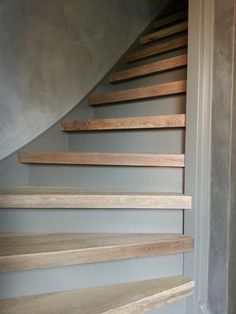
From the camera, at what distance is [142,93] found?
182 centimetres

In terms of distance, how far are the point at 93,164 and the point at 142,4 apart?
1.65 metres

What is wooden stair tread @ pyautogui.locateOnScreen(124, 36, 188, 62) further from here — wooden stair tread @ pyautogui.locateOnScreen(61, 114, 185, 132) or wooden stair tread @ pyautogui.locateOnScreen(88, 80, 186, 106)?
wooden stair tread @ pyautogui.locateOnScreen(61, 114, 185, 132)

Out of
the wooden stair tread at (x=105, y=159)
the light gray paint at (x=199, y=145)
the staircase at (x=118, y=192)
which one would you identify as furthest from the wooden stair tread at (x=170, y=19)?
the wooden stair tread at (x=105, y=159)

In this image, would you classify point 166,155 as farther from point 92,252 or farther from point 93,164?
point 92,252

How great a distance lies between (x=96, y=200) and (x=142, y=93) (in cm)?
79

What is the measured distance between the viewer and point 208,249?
1379 millimetres

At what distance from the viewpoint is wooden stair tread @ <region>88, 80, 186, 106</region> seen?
1.63 meters

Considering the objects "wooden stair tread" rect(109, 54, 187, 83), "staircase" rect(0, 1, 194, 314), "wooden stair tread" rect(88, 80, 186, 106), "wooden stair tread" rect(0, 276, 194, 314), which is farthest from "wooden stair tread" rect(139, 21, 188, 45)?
"wooden stair tread" rect(0, 276, 194, 314)

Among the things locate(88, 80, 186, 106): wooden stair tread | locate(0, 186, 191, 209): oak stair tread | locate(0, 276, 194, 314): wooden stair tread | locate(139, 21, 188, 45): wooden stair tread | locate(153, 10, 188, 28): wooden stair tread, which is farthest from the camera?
locate(153, 10, 188, 28): wooden stair tread

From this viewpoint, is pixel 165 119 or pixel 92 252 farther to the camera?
pixel 165 119

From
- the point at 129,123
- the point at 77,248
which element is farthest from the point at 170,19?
the point at 77,248

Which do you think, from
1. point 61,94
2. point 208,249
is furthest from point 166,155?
point 61,94

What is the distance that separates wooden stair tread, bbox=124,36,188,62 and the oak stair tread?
1.13 meters

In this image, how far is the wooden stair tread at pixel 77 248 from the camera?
1054 mm
